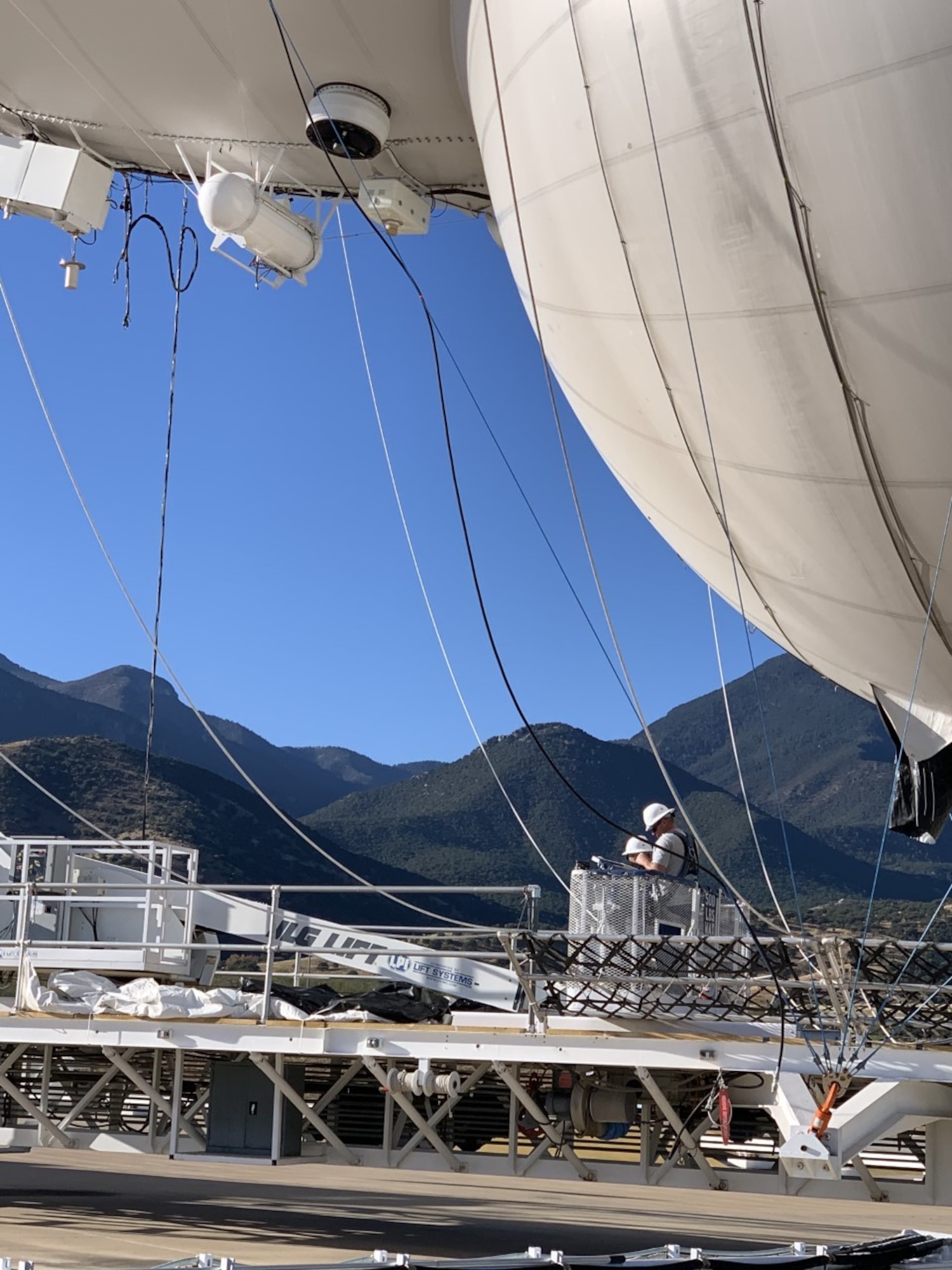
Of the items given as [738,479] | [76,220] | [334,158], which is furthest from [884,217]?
[76,220]

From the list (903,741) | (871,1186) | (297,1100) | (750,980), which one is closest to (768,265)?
(903,741)

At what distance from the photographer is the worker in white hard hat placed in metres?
9.99

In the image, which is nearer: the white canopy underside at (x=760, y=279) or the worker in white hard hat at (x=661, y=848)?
the white canopy underside at (x=760, y=279)

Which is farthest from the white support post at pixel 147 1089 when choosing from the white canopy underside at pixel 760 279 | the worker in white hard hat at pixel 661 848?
the white canopy underside at pixel 760 279

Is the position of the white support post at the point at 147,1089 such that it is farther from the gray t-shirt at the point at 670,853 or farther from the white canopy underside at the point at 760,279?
the white canopy underside at the point at 760,279

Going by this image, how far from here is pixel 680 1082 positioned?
9.25 meters

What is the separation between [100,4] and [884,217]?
22.8ft

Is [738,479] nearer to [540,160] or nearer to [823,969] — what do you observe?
[540,160]

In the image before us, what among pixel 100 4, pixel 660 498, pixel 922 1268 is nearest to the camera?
pixel 922 1268

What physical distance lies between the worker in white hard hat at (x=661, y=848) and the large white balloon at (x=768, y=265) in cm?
188

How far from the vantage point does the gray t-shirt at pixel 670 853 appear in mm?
9977

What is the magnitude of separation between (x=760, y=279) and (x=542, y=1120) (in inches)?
207

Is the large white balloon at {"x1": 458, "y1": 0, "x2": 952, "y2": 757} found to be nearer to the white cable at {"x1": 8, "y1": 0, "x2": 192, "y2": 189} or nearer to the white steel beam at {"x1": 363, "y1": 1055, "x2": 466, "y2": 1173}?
the white steel beam at {"x1": 363, "y1": 1055, "x2": 466, "y2": 1173}

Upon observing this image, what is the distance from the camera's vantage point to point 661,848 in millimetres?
9945
